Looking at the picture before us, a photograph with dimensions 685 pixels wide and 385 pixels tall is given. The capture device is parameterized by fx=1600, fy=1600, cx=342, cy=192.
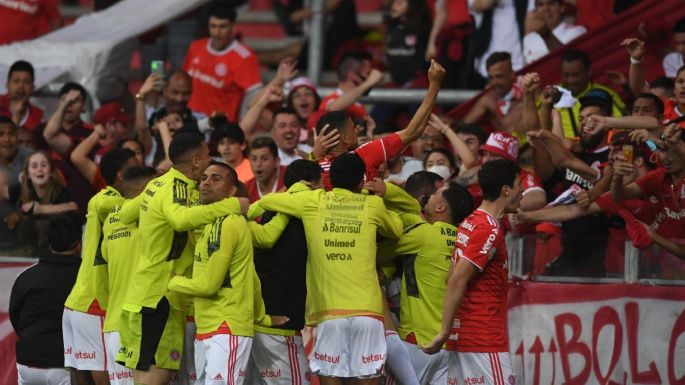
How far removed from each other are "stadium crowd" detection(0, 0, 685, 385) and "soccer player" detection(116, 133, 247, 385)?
0.05 ft

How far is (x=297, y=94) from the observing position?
52.2 feet

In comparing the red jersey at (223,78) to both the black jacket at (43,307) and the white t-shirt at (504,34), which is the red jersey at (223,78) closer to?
the white t-shirt at (504,34)

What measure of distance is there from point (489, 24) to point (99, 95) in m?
4.29

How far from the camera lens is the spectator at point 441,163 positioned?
13.7 metres

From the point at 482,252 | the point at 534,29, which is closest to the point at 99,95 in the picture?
the point at 534,29

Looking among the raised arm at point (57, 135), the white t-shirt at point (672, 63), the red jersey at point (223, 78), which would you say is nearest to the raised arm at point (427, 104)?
the white t-shirt at point (672, 63)

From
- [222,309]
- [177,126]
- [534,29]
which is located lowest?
[222,309]

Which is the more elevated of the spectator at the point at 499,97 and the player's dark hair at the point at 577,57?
the player's dark hair at the point at 577,57

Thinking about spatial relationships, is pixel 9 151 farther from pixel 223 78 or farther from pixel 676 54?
pixel 676 54

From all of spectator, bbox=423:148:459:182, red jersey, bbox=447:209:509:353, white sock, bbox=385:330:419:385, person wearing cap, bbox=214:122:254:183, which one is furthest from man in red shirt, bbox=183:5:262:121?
red jersey, bbox=447:209:509:353

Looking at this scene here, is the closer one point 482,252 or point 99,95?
point 482,252

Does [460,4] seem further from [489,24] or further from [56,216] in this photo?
[56,216]

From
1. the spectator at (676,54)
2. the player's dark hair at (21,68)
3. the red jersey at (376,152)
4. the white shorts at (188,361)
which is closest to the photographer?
the red jersey at (376,152)

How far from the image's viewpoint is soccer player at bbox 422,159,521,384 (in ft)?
35.9
